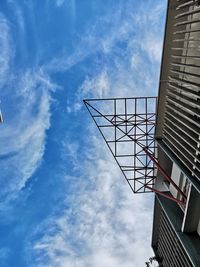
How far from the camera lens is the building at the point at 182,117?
49.1 ft

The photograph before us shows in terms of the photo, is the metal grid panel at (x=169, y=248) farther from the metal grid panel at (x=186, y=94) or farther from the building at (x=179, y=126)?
the metal grid panel at (x=186, y=94)

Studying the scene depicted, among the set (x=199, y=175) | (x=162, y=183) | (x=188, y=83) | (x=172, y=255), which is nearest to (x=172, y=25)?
(x=188, y=83)

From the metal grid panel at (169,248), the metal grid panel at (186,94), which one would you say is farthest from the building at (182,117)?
the metal grid panel at (169,248)

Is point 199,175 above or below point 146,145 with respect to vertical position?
above

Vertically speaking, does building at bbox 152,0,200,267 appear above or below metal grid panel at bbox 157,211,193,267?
above

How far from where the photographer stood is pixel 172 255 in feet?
103

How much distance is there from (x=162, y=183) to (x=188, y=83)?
14.2 m

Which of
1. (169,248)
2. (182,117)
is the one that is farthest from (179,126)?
(169,248)

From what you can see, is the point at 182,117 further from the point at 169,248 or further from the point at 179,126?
the point at 169,248

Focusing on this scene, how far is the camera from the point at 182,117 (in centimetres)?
1731

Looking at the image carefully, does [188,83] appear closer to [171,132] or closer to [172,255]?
A: [171,132]

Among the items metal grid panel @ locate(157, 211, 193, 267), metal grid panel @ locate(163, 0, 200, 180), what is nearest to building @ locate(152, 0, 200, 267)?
metal grid panel @ locate(163, 0, 200, 180)

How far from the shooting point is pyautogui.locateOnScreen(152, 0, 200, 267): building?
49.1ft

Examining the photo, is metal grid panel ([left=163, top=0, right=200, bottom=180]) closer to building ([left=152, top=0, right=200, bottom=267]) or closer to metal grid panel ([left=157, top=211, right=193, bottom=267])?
building ([left=152, top=0, right=200, bottom=267])
